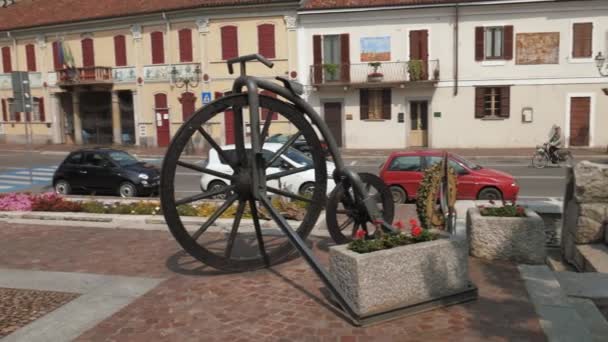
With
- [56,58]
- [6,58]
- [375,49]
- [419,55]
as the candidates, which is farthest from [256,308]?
[6,58]

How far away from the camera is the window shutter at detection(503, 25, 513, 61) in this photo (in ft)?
91.0

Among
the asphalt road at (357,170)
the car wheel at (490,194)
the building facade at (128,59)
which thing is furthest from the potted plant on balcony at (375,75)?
the car wheel at (490,194)

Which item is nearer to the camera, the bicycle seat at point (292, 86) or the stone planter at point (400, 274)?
the stone planter at point (400, 274)

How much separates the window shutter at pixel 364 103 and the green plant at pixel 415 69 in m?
2.59

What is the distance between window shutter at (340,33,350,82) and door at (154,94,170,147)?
35.9ft

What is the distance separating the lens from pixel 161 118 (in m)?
33.4

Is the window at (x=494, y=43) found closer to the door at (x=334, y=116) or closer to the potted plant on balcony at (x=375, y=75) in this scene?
the potted plant on balcony at (x=375, y=75)

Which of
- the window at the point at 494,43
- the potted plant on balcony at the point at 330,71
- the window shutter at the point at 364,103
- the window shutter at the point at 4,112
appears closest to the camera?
the window at the point at 494,43

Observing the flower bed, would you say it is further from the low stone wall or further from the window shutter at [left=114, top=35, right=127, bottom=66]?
the window shutter at [left=114, top=35, right=127, bottom=66]

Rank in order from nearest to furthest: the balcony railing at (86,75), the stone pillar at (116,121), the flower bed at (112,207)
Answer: the flower bed at (112,207)
the balcony railing at (86,75)
the stone pillar at (116,121)

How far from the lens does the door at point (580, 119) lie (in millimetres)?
27750

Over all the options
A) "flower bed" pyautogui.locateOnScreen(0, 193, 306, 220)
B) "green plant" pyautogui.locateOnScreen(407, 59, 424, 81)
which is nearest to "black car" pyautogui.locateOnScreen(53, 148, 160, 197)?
"flower bed" pyautogui.locateOnScreen(0, 193, 306, 220)

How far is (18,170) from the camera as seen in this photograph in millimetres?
24406

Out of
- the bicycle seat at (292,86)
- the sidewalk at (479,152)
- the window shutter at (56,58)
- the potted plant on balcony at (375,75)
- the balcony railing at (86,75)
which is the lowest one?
the sidewalk at (479,152)
